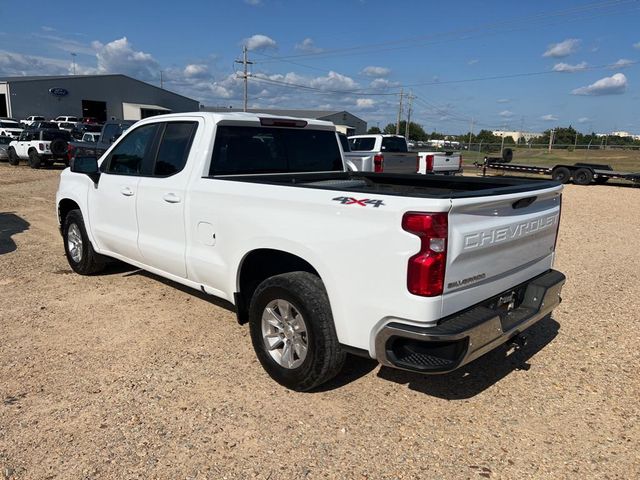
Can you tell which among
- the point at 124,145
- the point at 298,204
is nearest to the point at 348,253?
the point at 298,204

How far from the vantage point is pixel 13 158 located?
2377 centimetres

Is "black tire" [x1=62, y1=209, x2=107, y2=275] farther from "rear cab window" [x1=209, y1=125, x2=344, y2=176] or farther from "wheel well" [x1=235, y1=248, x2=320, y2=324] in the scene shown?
"wheel well" [x1=235, y1=248, x2=320, y2=324]

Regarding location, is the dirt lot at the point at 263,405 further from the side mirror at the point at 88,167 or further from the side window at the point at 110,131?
the side window at the point at 110,131

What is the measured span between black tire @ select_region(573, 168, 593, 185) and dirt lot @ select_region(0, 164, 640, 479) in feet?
56.9

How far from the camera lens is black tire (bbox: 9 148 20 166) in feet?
77.2

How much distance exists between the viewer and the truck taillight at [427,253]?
9.12 feet

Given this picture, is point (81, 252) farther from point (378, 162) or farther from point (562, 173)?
point (562, 173)

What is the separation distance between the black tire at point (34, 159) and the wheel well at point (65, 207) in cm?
1788

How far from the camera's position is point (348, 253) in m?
3.10

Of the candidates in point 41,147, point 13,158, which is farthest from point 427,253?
point 13,158

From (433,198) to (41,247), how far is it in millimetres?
7076

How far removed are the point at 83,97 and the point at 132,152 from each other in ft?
199

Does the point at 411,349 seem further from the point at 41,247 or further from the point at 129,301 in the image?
the point at 41,247

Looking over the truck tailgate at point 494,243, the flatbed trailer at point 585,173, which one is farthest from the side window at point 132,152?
the flatbed trailer at point 585,173
